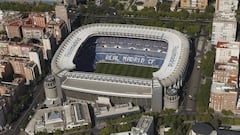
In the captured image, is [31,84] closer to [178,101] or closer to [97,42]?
[97,42]

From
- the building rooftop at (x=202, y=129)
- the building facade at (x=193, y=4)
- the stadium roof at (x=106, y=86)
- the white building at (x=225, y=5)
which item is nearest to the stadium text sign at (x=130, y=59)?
the stadium roof at (x=106, y=86)

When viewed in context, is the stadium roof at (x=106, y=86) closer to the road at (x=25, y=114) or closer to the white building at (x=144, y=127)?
the white building at (x=144, y=127)

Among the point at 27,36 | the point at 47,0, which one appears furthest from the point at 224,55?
the point at 47,0

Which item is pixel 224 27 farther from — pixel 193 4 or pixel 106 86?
pixel 106 86

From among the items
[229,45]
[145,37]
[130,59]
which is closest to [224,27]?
[229,45]

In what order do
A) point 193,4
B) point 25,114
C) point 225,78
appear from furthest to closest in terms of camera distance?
point 193,4, point 25,114, point 225,78

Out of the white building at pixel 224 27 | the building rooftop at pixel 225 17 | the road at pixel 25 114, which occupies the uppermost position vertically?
the building rooftop at pixel 225 17
